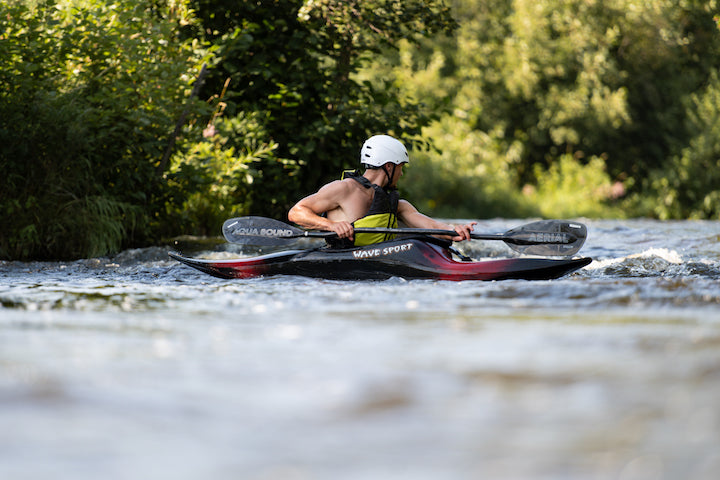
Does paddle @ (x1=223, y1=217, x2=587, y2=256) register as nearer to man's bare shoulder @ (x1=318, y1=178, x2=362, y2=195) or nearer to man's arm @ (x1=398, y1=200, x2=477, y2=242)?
man's bare shoulder @ (x1=318, y1=178, x2=362, y2=195)

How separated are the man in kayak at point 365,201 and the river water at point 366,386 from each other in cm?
157

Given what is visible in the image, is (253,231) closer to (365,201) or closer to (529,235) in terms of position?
(365,201)

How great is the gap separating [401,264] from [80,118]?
3601 millimetres

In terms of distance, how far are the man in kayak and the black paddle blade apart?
63cm

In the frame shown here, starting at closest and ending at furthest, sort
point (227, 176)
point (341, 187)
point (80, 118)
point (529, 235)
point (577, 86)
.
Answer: point (341, 187)
point (529, 235)
point (80, 118)
point (227, 176)
point (577, 86)

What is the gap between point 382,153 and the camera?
6.65m

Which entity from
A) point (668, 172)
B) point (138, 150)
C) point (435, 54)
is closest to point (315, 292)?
point (138, 150)

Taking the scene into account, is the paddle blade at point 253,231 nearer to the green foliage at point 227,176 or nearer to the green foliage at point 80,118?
the green foliage at point 80,118

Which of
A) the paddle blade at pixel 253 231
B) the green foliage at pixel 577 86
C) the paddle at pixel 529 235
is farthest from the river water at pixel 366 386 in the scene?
the green foliage at pixel 577 86

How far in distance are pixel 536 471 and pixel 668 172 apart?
22.1 meters

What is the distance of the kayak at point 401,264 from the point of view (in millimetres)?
5871

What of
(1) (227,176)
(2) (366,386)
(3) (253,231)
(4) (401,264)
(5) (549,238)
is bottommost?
(2) (366,386)

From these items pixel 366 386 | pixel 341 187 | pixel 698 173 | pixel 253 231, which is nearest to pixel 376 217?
pixel 341 187

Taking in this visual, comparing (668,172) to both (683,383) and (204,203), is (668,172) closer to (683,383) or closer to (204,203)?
(204,203)
